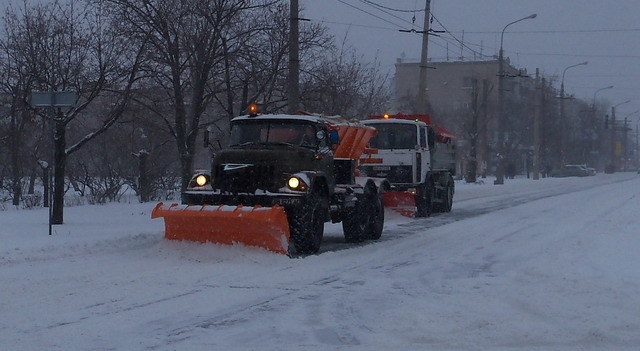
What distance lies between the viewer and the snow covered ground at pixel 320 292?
8336 millimetres

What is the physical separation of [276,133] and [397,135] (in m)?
8.93

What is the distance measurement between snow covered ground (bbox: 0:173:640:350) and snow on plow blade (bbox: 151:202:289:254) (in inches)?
9.1

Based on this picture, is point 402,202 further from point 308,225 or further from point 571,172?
point 571,172

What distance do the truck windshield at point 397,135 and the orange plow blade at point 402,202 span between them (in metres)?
1.28

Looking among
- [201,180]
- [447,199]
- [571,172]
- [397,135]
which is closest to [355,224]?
[201,180]

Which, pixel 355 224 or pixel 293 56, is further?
pixel 293 56

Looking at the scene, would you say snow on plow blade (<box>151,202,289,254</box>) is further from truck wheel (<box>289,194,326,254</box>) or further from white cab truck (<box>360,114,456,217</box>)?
white cab truck (<box>360,114,456,217</box>)

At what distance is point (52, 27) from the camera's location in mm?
19609

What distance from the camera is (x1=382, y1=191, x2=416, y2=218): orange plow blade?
77.1 feet

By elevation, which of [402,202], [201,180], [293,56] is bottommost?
[402,202]

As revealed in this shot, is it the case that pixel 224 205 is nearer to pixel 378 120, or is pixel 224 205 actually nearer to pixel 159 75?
pixel 159 75

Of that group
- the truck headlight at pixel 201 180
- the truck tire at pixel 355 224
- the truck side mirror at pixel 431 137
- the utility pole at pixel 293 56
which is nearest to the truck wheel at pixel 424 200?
the truck side mirror at pixel 431 137

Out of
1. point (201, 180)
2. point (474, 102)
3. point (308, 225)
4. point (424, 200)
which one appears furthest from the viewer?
point (474, 102)

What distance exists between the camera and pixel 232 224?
14.0 meters
